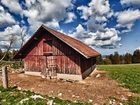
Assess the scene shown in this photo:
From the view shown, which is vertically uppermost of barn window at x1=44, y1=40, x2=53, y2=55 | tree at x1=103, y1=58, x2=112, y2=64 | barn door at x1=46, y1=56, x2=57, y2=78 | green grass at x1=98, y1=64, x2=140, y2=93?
barn window at x1=44, y1=40, x2=53, y2=55

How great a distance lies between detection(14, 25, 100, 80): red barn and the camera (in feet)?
80.6

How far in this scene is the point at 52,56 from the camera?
1034 inches

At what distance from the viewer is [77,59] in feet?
80.4

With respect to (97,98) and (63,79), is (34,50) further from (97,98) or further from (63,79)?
(97,98)

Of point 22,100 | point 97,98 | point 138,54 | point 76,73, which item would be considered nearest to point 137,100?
point 97,98

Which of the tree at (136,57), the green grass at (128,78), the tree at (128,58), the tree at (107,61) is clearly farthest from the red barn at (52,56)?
the tree at (136,57)

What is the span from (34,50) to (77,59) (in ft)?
21.9

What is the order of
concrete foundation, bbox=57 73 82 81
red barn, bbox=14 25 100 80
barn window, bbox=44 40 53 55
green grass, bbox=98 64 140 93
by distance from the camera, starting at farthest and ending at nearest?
barn window, bbox=44 40 53 55
red barn, bbox=14 25 100 80
concrete foundation, bbox=57 73 82 81
green grass, bbox=98 64 140 93

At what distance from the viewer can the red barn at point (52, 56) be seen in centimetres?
2458

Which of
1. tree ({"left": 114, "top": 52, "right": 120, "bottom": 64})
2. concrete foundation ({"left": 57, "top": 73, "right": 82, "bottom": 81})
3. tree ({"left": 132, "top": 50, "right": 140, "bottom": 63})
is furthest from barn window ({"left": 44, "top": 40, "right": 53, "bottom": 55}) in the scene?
tree ({"left": 132, "top": 50, "right": 140, "bottom": 63})

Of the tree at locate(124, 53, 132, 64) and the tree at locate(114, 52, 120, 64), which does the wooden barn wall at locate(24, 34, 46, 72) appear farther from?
the tree at locate(124, 53, 132, 64)

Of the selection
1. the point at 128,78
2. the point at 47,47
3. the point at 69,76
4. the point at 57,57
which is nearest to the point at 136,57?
the point at 128,78

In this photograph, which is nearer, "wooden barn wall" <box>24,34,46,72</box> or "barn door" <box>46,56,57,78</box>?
"barn door" <box>46,56,57,78</box>

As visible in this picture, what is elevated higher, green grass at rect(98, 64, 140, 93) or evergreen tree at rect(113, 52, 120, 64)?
evergreen tree at rect(113, 52, 120, 64)
